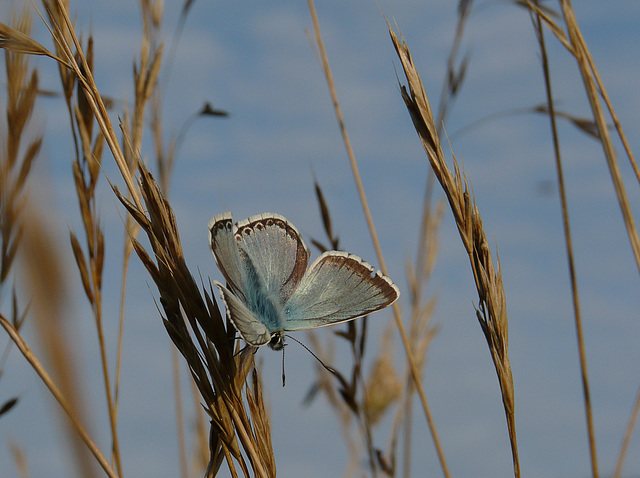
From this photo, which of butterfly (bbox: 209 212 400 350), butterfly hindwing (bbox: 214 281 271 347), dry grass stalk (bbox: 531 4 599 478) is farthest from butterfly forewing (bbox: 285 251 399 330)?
dry grass stalk (bbox: 531 4 599 478)

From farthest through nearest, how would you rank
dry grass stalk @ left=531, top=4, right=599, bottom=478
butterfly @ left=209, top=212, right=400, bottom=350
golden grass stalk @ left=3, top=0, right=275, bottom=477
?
dry grass stalk @ left=531, top=4, right=599, bottom=478 < butterfly @ left=209, top=212, right=400, bottom=350 < golden grass stalk @ left=3, top=0, right=275, bottom=477

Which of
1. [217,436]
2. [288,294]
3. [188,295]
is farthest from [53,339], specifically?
[288,294]

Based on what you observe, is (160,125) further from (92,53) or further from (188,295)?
(188,295)

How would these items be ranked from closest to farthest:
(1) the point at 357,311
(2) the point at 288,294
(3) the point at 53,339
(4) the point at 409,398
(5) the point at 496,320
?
1. (3) the point at 53,339
2. (5) the point at 496,320
3. (1) the point at 357,311
4. (2) the point at 288,294
5. (4) the point at 409,398

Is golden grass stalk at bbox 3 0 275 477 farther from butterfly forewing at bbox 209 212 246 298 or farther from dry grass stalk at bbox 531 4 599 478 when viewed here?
dry grass stalk at bbox 531 4 599 478

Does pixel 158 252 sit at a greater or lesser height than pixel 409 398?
greater
